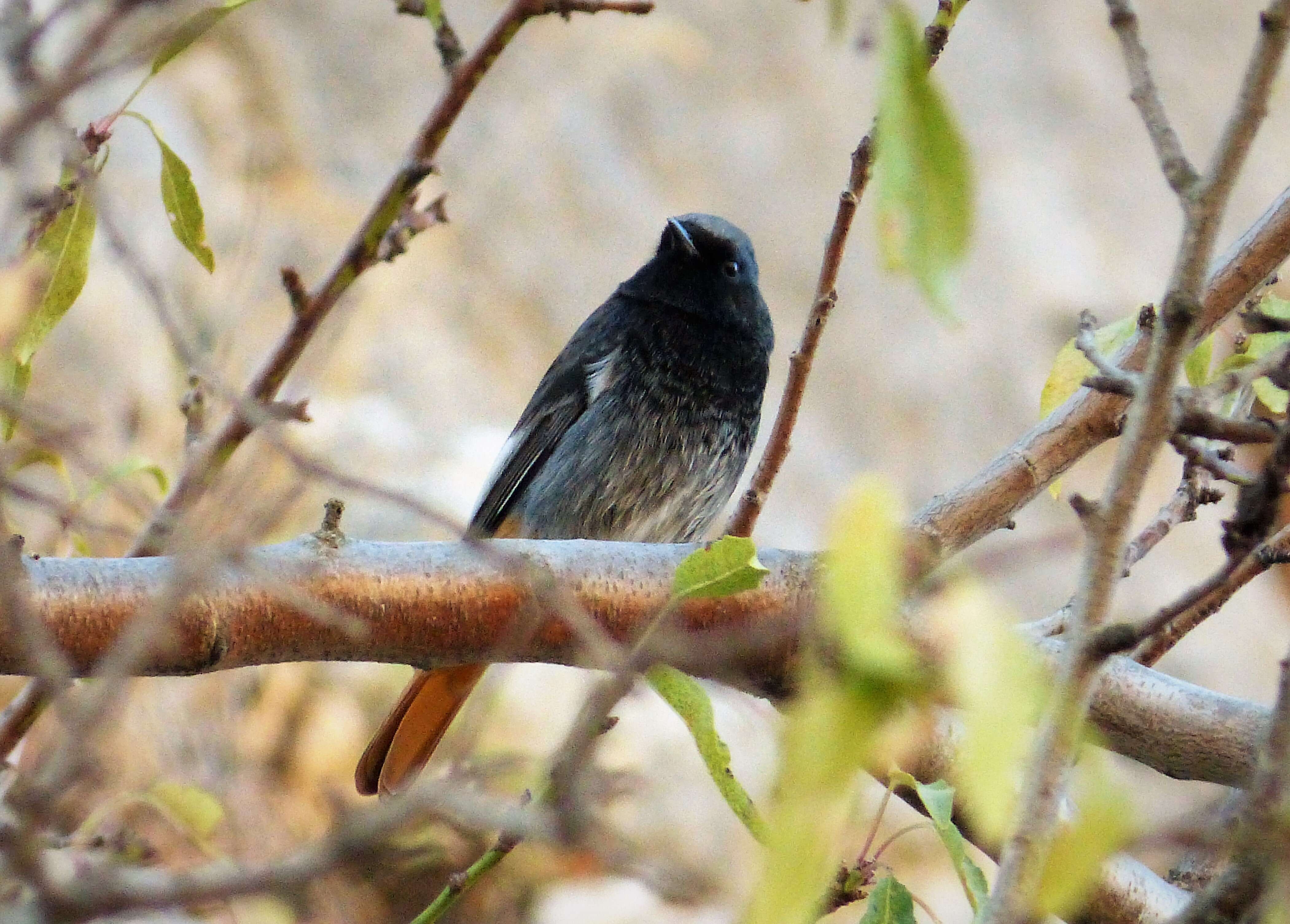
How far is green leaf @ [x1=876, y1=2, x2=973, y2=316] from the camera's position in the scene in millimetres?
737

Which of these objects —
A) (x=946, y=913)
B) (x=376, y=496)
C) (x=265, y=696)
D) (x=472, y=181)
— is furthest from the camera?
(x=472, y=181)

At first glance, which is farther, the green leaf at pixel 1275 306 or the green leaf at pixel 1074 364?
the green leaf at pixel 1074 364

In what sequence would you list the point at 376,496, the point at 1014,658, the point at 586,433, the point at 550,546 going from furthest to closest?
the point at 586,433
the point at 550,546
the point at 376,496
the point at 1014,658

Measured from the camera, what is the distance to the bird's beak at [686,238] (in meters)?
3.28

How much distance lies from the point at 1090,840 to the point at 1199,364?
4.01ft

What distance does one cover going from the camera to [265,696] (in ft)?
18.2

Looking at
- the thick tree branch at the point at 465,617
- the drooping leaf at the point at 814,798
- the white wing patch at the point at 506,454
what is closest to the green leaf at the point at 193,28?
the thick tree branch at the point at 465,617

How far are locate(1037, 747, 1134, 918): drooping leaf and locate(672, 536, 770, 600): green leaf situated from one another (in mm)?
472

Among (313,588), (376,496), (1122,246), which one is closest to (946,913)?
(1122,246)

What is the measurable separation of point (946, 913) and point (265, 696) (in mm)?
3291

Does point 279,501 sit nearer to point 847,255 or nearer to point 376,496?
point 376,496

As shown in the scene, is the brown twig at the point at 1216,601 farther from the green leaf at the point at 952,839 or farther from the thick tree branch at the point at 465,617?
the green leaf at the point at 952,839

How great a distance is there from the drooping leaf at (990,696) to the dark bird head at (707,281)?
2.56 metres

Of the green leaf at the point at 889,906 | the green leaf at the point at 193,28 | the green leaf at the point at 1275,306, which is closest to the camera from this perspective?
the green leaf at the point at 889,906
